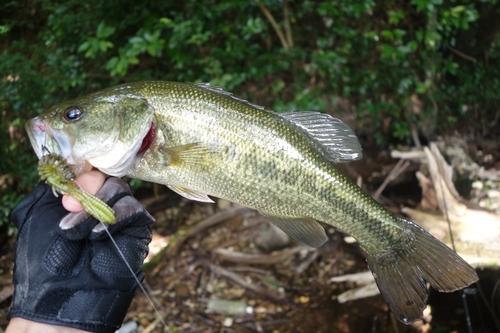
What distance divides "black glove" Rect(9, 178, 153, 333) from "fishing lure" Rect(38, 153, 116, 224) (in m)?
0.13

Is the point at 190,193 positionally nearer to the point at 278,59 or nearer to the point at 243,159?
the point at 243,159

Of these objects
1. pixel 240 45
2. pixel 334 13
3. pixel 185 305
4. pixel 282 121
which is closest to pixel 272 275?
pixel 185 305

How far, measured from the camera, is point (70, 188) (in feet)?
5.42

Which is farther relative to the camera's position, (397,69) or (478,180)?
(397,69)

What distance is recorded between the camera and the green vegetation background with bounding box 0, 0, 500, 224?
3551mm

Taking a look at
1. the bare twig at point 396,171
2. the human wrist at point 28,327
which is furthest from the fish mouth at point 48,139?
the bare twig at point 396,171

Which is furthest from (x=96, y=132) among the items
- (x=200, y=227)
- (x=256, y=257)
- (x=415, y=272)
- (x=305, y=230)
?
(x=200, y=227)

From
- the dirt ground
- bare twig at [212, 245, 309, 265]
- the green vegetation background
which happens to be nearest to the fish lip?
the green vegetation background

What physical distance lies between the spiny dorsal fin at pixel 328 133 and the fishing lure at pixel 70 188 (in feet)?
3.53

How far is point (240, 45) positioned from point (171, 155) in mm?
2836

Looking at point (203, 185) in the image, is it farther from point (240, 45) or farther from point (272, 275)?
point (240, 45)

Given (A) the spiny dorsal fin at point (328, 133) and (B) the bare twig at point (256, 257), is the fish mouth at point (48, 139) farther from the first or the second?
(B) the bare twig at point (256, 257)

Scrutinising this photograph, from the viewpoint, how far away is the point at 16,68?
132 inches

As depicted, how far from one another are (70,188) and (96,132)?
0.35 m
